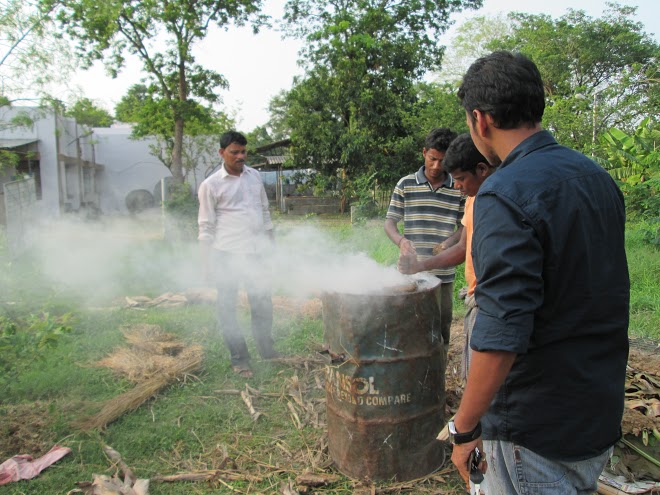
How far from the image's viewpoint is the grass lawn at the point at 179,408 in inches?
117

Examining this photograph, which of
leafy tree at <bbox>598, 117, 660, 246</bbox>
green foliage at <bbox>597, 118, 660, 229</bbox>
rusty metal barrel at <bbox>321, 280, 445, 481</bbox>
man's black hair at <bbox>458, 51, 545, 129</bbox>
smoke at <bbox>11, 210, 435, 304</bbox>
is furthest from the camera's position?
green foliage at <bbox>597, 118, 660, 229</bbox>

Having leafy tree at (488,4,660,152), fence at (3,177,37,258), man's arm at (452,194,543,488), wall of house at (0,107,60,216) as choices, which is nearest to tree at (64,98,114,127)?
wall of house at (0,107,60,216)

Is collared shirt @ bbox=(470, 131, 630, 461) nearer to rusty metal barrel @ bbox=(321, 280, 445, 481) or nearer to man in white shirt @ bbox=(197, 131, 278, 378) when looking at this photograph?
rusty metal barrel @ bbox=(321, 280, 445, 481)

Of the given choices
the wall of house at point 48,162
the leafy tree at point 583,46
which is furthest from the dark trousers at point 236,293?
the leafy tree at point 583,46

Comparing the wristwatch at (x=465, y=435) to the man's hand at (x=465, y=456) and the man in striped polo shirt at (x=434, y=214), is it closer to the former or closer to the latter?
the man's hand at (x=465, y=456)

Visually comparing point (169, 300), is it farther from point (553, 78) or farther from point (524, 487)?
point (553, 78)

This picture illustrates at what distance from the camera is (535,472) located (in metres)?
1.41

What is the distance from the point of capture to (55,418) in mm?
3602

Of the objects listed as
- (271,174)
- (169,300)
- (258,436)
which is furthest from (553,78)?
(258,436)

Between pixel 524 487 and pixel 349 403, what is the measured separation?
1514 mm

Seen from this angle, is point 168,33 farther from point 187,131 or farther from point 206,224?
point 206,224

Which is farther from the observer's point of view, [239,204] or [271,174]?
[271,174]

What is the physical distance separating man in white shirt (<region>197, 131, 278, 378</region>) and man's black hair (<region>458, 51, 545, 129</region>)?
3164 mm

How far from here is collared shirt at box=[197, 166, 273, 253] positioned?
4309mm
